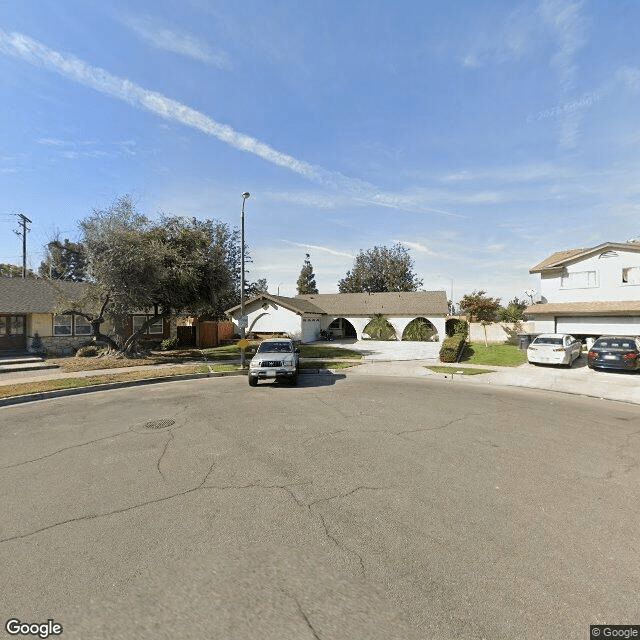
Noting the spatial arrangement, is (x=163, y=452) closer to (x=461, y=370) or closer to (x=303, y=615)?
(x=303, y=615)

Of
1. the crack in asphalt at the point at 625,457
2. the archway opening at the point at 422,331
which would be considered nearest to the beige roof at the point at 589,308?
the archway opening at the point at 422,331

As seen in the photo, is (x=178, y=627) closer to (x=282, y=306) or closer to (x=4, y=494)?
(x=4, y=494)

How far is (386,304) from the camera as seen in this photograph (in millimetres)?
35031

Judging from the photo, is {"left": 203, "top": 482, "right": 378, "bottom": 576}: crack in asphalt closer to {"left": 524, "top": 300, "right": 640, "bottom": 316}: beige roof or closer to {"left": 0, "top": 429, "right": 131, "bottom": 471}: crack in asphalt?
{"left": 0, "top": 429, "right": 131, "bottom": 471}: crack in asphalt

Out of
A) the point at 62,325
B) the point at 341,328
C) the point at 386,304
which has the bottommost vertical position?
the point at 341,328

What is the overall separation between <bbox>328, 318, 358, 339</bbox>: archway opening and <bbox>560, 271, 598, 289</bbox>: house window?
19297 millimetres

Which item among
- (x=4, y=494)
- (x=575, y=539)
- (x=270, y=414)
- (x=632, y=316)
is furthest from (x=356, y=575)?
(x=632, y=316)

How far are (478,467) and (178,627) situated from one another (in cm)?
494

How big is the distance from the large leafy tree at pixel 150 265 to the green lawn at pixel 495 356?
15628 millimetres

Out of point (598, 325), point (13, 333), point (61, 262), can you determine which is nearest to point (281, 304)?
point (13, 333)

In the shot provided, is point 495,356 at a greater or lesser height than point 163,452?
greater

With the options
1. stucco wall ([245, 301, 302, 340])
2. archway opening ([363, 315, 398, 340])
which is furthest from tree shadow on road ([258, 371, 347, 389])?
archway opening ([363, 315, 398, 340])

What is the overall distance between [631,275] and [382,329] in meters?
18.3

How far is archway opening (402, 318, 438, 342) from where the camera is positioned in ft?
105
